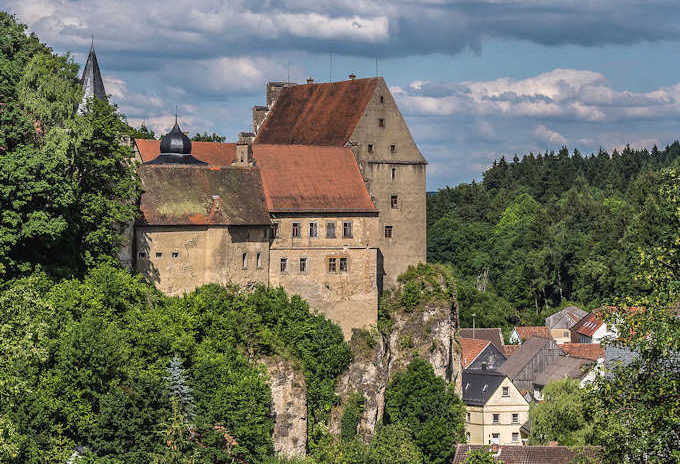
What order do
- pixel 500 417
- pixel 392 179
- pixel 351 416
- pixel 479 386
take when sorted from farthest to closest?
pixel 479 386
pixel 500 417
pixel 392 179
pixel 351 416

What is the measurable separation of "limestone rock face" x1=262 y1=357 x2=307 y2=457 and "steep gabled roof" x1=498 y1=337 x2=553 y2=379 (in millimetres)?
37497

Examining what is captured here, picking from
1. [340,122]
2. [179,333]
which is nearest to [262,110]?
[340,122]

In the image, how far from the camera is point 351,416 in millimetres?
59094

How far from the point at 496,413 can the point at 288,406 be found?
92.2 ft

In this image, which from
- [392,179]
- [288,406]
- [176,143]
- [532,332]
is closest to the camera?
[288,406]

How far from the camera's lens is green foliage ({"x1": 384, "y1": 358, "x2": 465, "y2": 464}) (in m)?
61.7

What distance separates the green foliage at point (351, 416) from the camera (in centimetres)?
5878

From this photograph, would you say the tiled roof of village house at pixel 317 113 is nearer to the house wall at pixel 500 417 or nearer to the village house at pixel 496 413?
the village house at pixel 496 413

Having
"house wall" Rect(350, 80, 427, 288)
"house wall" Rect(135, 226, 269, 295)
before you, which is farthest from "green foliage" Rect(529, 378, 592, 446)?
"house wall" Rect(135, 226, 269, 295)

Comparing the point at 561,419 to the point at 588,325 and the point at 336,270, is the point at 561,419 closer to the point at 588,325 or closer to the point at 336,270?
the point at 336,270

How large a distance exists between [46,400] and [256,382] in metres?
12.0

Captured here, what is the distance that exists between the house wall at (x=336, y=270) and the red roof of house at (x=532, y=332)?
49438 mm

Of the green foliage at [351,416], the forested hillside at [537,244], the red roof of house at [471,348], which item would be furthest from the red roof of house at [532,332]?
the green foliage at [351,416]

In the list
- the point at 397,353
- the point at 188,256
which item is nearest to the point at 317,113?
the point at 397,353
